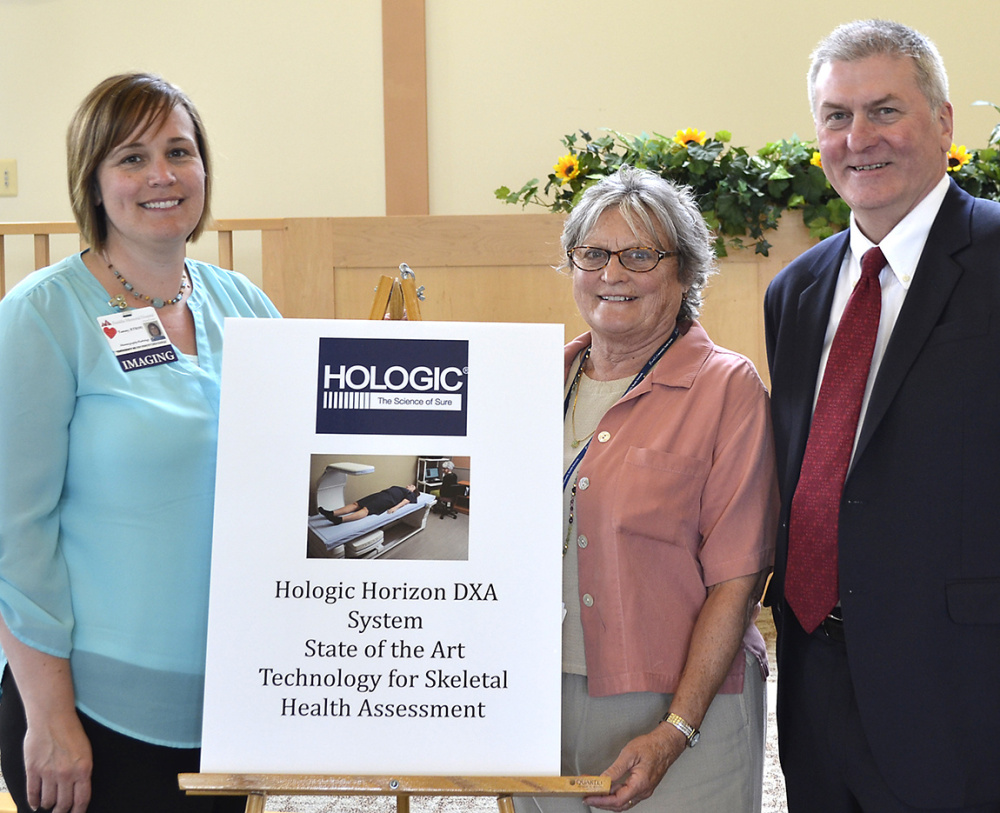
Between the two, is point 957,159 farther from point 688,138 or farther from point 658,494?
point 658,494

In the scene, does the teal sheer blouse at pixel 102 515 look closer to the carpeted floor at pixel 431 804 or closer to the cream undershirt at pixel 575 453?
the cream undershirt at pixel 575 453

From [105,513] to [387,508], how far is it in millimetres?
503

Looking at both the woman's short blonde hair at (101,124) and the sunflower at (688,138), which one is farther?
the sunflower at (688,138)

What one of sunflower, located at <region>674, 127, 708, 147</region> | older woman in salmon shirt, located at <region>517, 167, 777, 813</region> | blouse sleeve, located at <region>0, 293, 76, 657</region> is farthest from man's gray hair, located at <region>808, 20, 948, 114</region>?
sunflower, located at <region>674, 127, 708, 147</region>

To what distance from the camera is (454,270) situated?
3959 mm

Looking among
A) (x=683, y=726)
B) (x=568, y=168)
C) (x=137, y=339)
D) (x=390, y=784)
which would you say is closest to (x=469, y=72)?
(x=568, y=168)

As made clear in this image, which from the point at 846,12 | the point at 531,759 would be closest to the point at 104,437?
the point at 531,759

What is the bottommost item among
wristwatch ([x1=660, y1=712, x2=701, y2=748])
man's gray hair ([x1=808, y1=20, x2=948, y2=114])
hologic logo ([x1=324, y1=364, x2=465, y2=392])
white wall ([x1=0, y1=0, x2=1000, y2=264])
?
wristwatch ([x1=660, y1=712, x2=701, y2=748])

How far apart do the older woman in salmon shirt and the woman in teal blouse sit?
2.08 ft

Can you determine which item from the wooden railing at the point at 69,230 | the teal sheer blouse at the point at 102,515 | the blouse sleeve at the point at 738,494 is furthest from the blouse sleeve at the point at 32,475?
the wooden railing at the point at 69,230

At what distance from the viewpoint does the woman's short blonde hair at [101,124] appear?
63.1 inches

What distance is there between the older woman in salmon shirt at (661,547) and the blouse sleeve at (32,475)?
32.5 inches

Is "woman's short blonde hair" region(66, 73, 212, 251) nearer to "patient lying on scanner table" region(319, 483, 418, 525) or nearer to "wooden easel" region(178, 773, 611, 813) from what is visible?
"patient lying on scanner table" region(319, 483, 418, 525)

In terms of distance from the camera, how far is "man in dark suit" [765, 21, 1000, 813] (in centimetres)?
149
